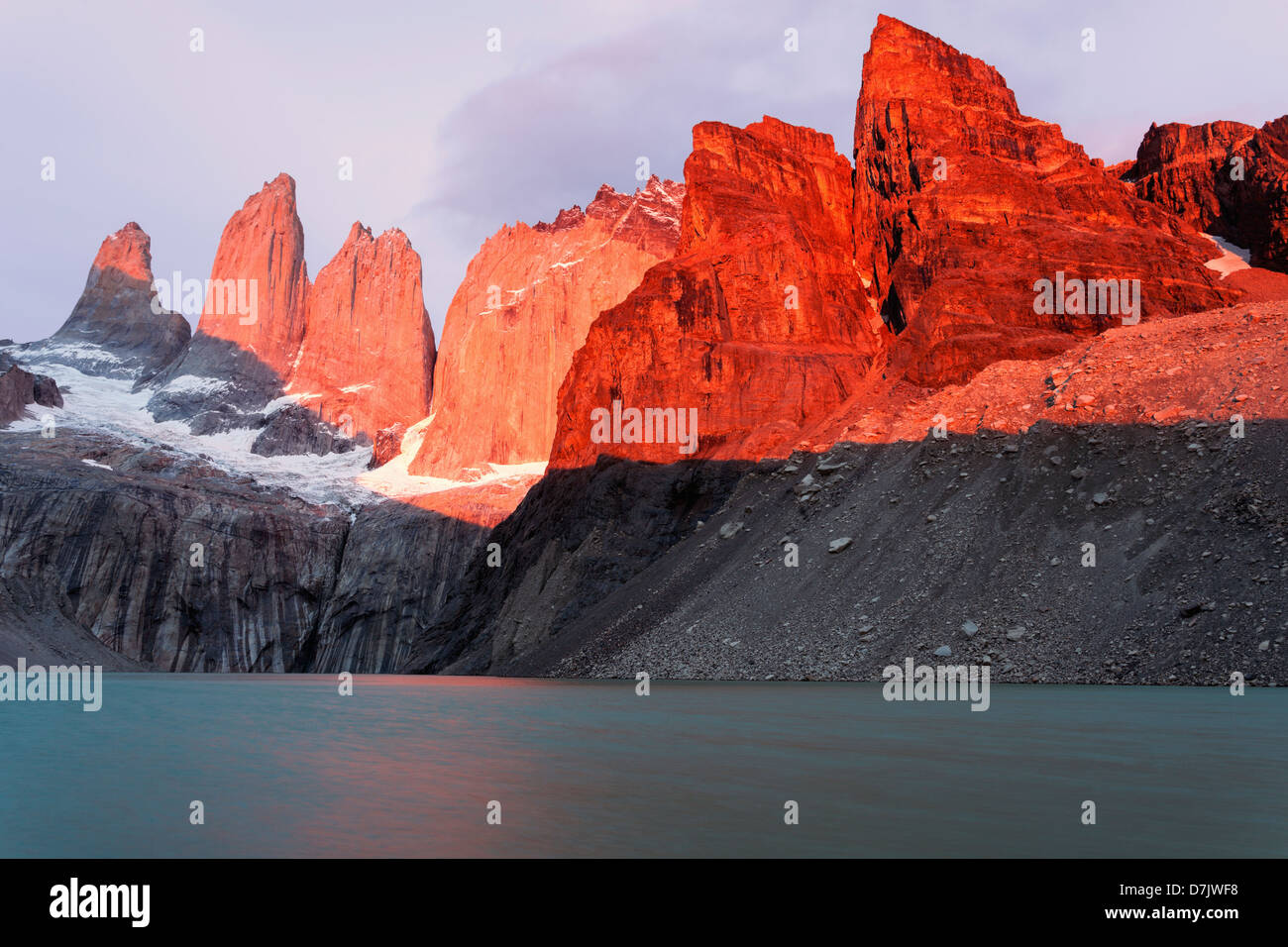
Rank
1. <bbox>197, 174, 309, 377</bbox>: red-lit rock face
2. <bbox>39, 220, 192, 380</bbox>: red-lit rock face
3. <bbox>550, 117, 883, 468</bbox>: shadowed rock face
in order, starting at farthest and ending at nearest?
<bbox>39, 220, 192, 380</bbox>: red-lit rock face
<bbox>197, 174, 309, 377</bbox>: red-lit rock face
<bbox>550, 117, 883, 468</bbox>: shadowed rock face

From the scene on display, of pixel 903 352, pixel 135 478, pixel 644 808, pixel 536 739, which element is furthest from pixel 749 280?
pixel 135 478

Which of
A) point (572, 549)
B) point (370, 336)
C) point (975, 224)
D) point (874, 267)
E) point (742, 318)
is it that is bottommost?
point (572, 549)

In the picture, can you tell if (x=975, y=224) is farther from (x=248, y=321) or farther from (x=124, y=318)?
(x=124, y=318)

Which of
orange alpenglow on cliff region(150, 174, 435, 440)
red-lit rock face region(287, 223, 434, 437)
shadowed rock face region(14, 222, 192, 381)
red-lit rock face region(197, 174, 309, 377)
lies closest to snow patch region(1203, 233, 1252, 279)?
red-lit rock face region(287, 223, 434, 437)

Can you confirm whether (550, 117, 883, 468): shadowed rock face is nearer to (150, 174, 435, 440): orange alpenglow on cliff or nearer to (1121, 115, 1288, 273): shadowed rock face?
(1121, 115, 1288, 273): shadowed rock face

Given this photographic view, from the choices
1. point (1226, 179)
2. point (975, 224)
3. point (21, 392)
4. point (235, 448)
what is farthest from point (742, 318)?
point (235, 448)

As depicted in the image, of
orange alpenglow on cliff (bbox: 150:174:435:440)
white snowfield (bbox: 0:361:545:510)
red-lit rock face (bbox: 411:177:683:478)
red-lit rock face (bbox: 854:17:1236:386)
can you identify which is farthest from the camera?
orange alpenglow on cliff (bbox: 150:174:435:440)

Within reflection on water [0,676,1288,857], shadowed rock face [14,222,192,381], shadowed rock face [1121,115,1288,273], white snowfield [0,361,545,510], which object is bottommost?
reflection on water [0,676,1288,857]

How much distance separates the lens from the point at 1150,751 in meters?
16.5

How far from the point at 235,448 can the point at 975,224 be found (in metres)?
116

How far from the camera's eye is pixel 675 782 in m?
14.2

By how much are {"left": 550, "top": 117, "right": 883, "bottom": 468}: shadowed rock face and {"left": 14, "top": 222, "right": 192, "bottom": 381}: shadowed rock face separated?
400 feet

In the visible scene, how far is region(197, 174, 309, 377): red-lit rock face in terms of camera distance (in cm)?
17288
